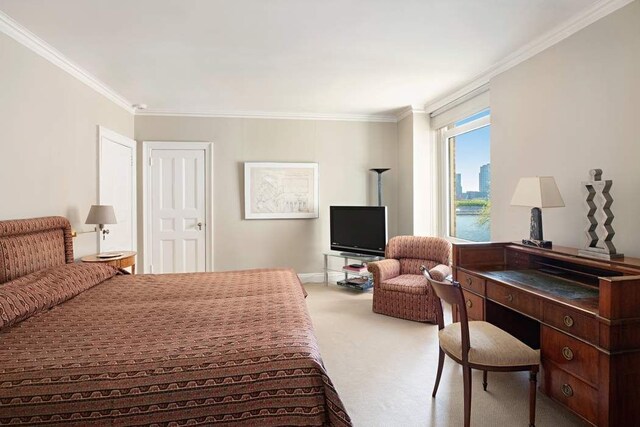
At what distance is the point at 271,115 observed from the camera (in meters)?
5.27

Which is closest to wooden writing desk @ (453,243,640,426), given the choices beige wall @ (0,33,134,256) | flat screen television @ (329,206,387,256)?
flat screen television @ (329,206,387,256)

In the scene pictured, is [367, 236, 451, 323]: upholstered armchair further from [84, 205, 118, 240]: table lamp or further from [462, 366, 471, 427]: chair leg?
[84, 205, 118, 240]: table lamp

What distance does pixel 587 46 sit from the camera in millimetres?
2574

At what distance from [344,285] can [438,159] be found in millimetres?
2188

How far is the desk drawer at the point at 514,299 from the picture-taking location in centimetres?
210

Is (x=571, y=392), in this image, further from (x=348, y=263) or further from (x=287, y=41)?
(x=348, y=263)

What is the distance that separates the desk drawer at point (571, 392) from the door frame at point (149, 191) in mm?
4241

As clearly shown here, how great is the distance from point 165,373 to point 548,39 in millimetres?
3451

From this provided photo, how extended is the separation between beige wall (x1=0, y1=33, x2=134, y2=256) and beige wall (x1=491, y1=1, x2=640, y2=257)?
4098 millimetres

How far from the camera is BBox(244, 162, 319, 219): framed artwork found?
17.2 ft

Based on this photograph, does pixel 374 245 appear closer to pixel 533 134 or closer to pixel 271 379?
pixel 533 134

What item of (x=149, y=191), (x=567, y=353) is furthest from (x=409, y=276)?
(x=149, y=191)

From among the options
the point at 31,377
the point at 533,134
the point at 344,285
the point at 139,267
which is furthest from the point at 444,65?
the point at 139,267

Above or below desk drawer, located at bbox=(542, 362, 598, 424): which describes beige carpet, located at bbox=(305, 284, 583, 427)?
below
